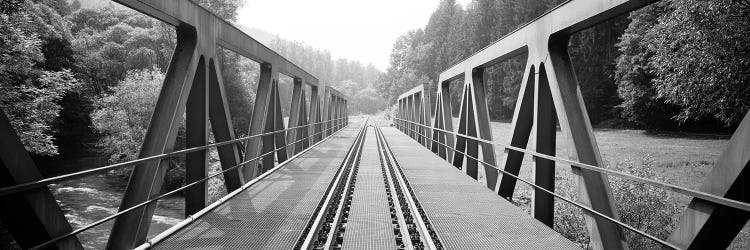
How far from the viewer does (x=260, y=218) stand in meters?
4.93

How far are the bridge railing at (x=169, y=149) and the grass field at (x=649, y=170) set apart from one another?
12.1 feet

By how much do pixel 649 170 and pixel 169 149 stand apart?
1131cm

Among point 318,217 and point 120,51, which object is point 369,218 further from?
point 120,51

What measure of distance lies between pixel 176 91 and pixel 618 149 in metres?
23.1

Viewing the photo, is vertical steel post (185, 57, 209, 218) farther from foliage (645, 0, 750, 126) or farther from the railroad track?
foliage (645, 0, 750, 126)

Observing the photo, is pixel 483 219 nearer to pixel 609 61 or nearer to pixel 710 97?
pixel 710 97

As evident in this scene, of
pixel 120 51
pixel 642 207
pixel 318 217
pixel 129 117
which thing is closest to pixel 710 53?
pixel 642 207

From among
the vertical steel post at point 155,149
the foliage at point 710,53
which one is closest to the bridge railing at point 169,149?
the vertical steel post at point 155,149

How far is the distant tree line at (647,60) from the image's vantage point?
11164mm

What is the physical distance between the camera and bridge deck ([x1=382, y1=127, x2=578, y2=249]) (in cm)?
405

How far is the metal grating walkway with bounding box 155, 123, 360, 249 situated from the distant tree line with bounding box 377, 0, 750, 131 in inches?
429

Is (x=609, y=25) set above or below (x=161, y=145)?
above

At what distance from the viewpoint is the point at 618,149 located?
72.5 ft

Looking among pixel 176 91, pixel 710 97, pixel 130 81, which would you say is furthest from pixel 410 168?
pixel 130 81
